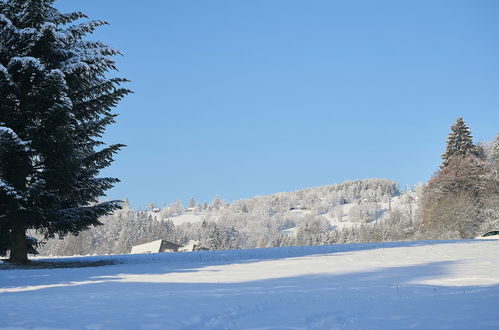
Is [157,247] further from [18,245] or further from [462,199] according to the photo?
[18,245]

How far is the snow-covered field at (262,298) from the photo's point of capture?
6340mm

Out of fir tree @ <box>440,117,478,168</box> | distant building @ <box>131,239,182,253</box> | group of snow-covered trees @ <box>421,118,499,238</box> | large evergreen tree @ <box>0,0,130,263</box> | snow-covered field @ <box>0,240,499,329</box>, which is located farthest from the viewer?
distant building @ <box>131,239,182,253</box>

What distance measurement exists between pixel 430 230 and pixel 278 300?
41.9 metres

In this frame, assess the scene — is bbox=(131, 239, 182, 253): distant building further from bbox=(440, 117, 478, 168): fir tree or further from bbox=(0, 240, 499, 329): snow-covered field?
bbox=(0, 240, 499, 329): snow-covered field

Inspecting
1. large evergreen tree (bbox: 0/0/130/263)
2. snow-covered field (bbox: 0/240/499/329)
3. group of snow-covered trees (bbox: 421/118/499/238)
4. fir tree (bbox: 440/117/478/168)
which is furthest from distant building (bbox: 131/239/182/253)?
snow-covered field (bbox: 0/240/499/329)

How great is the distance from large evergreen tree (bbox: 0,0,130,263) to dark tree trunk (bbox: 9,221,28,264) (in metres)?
0.04

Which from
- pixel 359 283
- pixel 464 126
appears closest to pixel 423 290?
pixel 359 283

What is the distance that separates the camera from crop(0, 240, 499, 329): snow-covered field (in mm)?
6340

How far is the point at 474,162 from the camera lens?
4356 centimetres

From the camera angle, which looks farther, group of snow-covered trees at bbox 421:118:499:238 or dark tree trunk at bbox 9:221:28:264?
group of snow-covered trees at bbox 421:118:499:238

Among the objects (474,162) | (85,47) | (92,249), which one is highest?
(85,47)

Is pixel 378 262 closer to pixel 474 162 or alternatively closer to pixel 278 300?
pixel 278 300

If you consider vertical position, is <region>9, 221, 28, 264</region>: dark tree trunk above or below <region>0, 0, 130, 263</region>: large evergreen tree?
below

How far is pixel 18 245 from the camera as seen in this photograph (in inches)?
698
